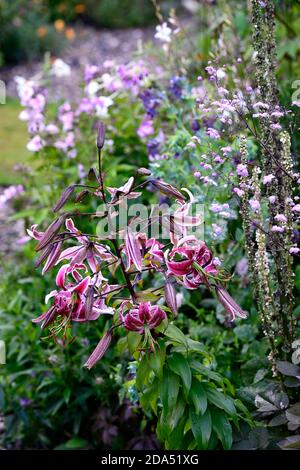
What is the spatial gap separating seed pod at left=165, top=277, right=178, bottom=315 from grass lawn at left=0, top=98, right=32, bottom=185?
12.1ft

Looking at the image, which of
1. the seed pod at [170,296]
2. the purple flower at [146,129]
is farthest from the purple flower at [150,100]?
the seed pod at [170,296]

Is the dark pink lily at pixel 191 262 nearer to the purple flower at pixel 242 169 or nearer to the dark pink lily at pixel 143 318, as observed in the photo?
the dark pink lily at pixel 143 318

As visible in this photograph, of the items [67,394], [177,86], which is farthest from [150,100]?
[67,394]

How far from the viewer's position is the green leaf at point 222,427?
2.04m

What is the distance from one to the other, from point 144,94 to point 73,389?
53.2 inches

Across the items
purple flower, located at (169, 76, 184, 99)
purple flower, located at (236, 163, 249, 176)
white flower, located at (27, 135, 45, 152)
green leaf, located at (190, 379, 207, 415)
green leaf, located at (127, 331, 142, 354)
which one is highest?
purple flower, located at (169, 76, 184, 99)

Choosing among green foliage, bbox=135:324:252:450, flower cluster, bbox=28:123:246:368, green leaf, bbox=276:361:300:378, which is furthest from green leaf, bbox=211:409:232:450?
flower cluster, bbox=28:123:246:368

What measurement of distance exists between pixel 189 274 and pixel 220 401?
393mm

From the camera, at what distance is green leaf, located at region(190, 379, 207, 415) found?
1960 mm

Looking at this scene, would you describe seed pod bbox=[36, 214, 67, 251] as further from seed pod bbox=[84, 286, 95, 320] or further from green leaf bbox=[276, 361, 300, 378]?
green leaf bbox=[276, 361, 300, 378]

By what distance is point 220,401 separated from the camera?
6.65 ft

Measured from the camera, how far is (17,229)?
184 inches

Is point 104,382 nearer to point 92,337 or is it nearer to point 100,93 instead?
point 92,337
